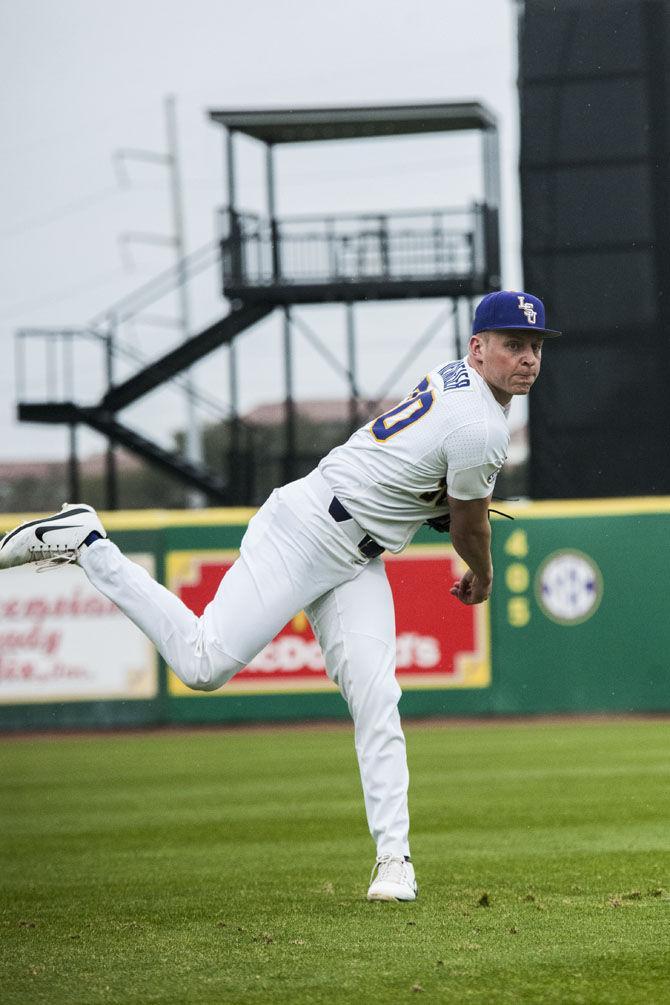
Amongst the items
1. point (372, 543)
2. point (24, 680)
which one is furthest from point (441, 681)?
point (372, 543)

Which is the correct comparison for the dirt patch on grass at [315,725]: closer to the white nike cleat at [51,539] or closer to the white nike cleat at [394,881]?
the white nike cleat at [51,539]

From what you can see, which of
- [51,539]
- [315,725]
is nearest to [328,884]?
[51,539]

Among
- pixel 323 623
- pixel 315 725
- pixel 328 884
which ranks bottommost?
pixel 315 725

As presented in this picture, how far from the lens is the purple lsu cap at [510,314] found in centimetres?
430

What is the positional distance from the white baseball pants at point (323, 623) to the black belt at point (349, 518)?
2 cm

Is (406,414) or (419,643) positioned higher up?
(406,414)

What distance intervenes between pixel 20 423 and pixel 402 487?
1372cm

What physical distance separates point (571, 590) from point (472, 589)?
845 centimetres

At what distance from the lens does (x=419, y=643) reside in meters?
13.1

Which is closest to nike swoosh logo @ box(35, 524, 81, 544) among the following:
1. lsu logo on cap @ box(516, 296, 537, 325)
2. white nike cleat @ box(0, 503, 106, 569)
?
white nike cleat @ box(0, 503, 106, 569)

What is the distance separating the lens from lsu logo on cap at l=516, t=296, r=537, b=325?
4.31 meters

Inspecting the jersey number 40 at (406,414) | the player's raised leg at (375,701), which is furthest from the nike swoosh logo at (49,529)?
the jersey number 40 at (406,414)

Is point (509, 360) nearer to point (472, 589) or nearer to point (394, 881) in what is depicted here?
point (472, 589)

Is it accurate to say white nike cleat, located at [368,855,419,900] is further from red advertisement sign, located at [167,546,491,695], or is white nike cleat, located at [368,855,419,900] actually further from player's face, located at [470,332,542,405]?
red advertisement sign, located at [167,546,491,695]
